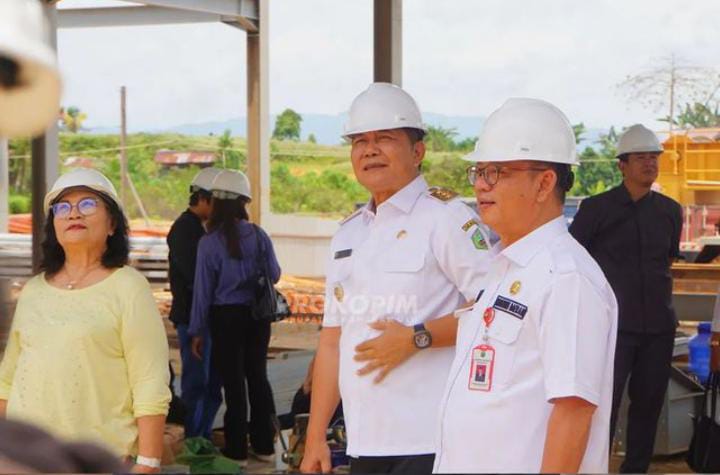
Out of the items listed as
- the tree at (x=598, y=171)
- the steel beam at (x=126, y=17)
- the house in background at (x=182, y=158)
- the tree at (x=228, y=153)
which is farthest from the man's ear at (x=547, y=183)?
the house in background at (x=182, y=158)

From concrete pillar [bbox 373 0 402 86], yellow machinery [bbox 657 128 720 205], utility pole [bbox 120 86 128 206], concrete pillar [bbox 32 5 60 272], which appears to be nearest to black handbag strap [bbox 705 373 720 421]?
concrete pillar [bbox 373 0 402 86]

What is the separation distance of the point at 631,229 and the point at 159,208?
109 ft

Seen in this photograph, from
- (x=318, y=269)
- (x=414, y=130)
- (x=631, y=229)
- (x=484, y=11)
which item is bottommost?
(x=318, y=269)

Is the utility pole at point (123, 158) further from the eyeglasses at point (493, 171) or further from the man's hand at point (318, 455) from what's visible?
the eyeglasses at point (493, 171)

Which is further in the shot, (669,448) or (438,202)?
(669,448)

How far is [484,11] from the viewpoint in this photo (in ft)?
136

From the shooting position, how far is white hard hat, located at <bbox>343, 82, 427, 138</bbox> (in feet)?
12.6

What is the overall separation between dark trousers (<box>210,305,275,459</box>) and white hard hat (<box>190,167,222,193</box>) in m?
0.77

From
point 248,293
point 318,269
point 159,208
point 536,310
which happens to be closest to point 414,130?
point 536,310

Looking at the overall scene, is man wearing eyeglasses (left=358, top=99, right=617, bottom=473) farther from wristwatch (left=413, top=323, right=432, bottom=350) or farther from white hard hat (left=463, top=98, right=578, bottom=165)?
wristwatch (left=413, top=323, right=432, bottom=350)

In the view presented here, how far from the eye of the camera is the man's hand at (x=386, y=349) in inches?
139

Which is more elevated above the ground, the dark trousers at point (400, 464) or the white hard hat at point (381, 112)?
the white hard hat at point (381, 112)

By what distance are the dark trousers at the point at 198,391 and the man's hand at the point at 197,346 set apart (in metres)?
0.03

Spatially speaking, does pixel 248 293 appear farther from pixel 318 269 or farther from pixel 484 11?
pixel 484 11
